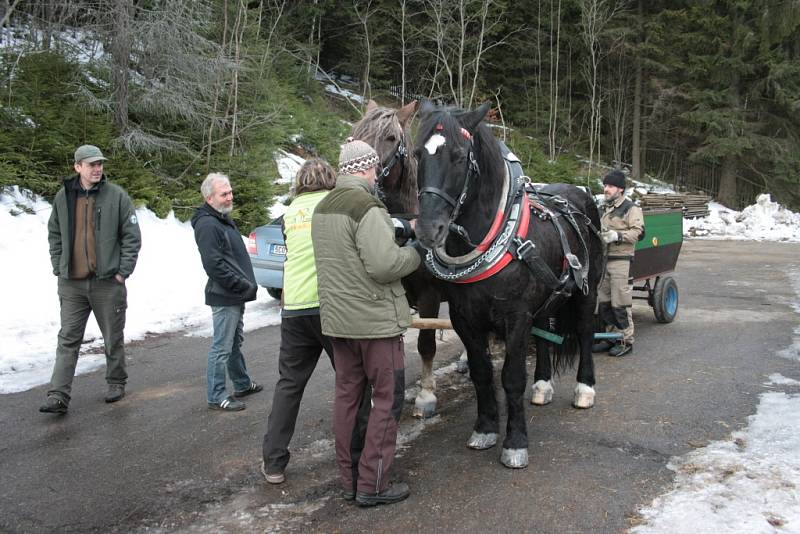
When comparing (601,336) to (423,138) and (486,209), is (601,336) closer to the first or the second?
(486,209)

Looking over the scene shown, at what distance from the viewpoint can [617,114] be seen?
31344 millimetres

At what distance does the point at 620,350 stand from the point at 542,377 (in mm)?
1741

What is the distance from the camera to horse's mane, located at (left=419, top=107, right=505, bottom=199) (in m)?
3.36

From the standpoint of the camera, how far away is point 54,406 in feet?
15.7

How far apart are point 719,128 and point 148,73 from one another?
23090mm

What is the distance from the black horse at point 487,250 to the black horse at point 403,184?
64 centimetres

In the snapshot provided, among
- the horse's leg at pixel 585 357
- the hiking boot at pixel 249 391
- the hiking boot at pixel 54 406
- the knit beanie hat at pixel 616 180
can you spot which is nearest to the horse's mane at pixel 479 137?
the horse's leg at pixel 585 357

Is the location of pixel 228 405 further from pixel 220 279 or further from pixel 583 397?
pixel 583 397

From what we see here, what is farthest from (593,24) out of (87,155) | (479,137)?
(479,137)

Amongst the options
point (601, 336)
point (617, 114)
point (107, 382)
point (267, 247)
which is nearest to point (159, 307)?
point (267, 247)

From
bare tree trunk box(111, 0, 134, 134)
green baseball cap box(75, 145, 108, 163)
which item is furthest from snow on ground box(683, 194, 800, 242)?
green baseball cap box(75, 145, 108, 163)

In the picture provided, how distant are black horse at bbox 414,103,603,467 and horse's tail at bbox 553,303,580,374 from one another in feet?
2.62

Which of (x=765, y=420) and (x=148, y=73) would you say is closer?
(x=765, y=420)

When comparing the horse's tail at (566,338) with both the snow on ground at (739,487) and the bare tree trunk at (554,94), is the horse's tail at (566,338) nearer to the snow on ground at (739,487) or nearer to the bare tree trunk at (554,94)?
the snow on ground at (739,487)
